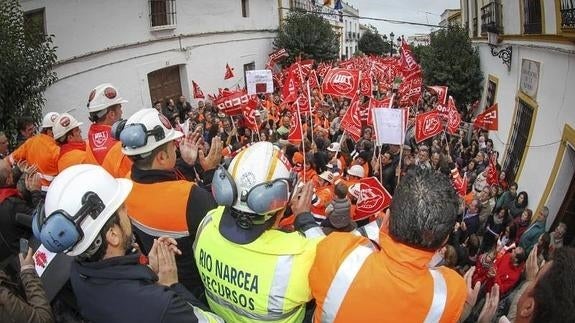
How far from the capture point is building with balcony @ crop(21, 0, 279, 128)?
12398 mm

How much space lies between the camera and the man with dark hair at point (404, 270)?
75.4 inches

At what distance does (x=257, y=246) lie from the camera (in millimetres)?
2191

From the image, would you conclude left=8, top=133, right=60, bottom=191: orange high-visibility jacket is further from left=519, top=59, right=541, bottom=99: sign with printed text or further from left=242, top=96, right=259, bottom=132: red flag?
left=519, top=59, right=541, bottom=99: sign with printed text

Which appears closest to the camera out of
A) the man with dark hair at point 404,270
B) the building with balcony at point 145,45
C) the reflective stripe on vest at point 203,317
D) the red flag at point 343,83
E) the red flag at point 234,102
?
the man with dark hair at point 404,270

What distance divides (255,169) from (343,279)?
2.08ft

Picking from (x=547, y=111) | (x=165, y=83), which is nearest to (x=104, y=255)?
(x=547, y=111)

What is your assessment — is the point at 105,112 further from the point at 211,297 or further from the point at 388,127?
the point at 388,127

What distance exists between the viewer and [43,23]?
11.9 meters

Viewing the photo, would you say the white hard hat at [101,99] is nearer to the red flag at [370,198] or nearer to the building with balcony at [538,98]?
the red flag at [370,198]

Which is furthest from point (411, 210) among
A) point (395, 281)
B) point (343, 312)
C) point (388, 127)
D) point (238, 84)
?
point (238, 84)

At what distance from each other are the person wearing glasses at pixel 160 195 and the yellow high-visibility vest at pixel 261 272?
1.45 ft

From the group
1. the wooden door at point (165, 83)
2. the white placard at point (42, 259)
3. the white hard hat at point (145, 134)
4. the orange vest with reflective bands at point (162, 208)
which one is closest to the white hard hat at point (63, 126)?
the white hard hat at point (145, 134)

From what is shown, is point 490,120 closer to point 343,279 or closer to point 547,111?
point 547,111

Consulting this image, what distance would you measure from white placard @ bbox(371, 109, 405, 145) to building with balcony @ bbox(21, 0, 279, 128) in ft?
23.8
